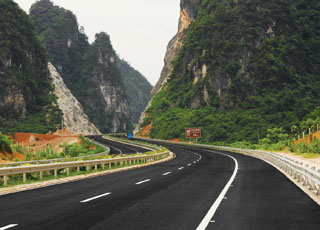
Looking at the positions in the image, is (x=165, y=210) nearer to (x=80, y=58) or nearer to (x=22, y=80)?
(x=22, y=80)

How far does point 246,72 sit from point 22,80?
58.4 m

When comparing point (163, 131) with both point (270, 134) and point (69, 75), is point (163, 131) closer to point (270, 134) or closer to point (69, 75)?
point (270, 134)

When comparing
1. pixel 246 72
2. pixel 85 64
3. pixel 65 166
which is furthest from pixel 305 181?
pixel 85 64

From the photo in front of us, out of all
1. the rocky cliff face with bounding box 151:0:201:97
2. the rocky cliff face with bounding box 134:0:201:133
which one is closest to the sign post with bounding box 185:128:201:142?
the rocky cliff face with bounding box 134:0:201:133

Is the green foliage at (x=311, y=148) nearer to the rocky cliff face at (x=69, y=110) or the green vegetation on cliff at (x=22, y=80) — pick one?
the green vegetation on cliff at (x=22, y=80)

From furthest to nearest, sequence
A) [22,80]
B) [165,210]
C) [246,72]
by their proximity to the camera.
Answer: [246,72], [22,80], [165,210]

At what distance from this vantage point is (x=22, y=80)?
3688 inches

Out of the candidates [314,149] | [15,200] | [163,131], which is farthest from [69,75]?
[15,200]

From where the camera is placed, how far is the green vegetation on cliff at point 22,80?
8719cm

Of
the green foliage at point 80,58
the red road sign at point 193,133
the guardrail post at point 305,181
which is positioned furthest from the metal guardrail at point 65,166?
the green foliage at point 80,58

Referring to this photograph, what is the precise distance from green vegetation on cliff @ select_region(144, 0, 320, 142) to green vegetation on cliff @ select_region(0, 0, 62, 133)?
32.9 m

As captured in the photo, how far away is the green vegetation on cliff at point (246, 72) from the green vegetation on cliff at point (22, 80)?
3293 centimetres

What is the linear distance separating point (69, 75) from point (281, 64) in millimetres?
107416

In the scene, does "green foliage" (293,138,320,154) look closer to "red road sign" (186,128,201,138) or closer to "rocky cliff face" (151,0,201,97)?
"red road sign" (186,128,201,138)
